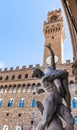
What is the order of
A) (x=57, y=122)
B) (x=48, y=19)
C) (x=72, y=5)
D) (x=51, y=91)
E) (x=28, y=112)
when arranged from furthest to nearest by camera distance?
(x=48, y=19), (x=28, y=112), (x=72, y=5), (x=51, y=91), (x=57, y=122)

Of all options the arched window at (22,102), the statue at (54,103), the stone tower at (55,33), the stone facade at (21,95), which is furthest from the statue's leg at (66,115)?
the stone tower at (55,33)

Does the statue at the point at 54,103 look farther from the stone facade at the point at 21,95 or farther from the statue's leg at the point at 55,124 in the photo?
the stone facade at the point at 21,95

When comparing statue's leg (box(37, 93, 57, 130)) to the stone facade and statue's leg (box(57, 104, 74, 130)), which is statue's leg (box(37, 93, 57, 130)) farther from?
the stone facade

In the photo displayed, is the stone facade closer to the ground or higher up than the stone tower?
closer to the ground

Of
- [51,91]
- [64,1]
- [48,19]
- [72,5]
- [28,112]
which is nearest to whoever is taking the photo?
[51,91]

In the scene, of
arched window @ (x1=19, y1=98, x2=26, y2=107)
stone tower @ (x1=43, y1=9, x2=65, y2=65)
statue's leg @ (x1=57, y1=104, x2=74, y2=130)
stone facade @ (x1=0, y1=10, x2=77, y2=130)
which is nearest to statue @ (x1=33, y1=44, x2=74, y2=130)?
statue's leg @ (x1=57, y1=104, x2=74, y2=130)

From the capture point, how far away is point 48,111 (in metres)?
3.03

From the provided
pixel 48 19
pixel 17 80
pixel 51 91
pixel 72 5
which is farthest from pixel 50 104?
pixel 48 19

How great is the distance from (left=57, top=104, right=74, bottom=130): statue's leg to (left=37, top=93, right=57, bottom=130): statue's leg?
0.10 meters

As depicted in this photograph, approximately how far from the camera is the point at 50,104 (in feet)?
10.0

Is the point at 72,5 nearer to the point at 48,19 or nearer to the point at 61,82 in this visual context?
the point at 61,82

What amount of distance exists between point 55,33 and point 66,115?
27.6 metres

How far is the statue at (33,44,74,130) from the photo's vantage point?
298 centimetres

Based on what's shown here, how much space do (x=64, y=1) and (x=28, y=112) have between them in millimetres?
17627
